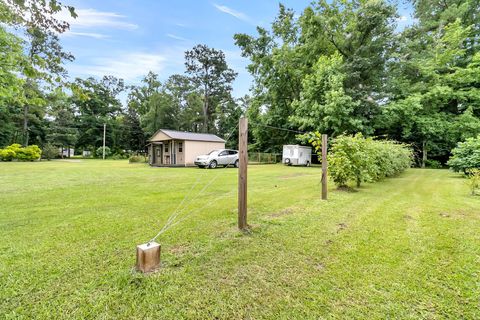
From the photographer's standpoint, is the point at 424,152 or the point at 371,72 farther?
the point at 424,152

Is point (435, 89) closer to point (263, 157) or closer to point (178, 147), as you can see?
point (263, 157)

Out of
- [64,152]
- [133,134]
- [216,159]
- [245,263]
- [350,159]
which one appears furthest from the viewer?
[64,152]

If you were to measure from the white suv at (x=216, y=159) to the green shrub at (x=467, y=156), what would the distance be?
1074cm

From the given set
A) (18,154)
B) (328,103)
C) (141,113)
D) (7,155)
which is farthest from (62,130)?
(328,103)

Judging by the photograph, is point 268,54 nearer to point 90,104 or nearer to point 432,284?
point 432,284

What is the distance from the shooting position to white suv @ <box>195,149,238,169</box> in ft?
48.2

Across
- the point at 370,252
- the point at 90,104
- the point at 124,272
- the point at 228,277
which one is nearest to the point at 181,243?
the point at 124,272

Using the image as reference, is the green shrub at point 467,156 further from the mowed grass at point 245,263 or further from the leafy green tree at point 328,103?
the mowed grass at point 245,263

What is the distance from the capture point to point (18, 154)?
20359 millimetres

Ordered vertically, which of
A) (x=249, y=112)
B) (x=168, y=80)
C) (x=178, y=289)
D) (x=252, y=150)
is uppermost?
(x=168, y=80)

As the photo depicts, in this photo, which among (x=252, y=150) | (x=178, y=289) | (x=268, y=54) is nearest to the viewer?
(x=178, y=289)

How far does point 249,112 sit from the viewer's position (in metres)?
21.9

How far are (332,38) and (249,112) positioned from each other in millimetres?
8933

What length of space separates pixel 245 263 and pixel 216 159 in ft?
41.5
